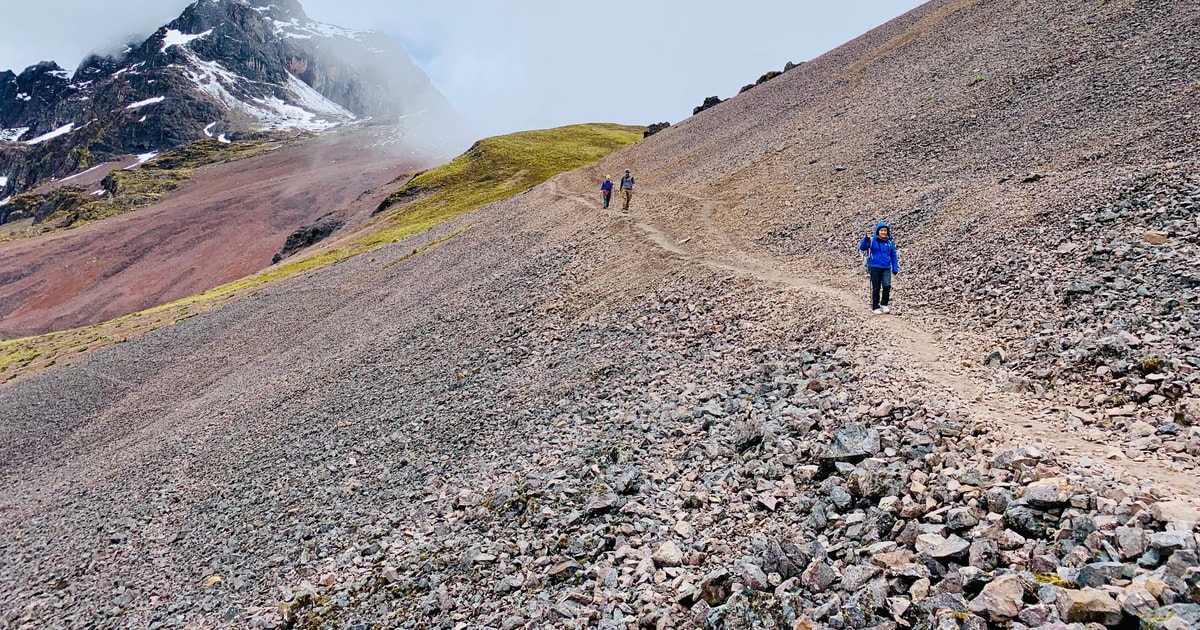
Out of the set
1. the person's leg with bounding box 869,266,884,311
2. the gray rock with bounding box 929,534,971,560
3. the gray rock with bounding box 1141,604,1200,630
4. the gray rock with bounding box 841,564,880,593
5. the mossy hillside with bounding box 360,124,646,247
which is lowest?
the gray rock with bounding box 841,564,880,593

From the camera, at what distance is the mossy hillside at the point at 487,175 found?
235 feet

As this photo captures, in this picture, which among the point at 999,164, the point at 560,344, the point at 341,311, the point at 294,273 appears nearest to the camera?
the point at 560,344

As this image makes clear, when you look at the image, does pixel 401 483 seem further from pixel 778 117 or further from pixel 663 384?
pixel 778 117

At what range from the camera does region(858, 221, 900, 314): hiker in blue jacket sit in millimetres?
14734

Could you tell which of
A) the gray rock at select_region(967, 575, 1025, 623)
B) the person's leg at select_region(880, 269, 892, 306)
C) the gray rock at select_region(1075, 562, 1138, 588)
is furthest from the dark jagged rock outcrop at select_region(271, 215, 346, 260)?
the gray rock at select_region(1075, 562, 1138, 588)

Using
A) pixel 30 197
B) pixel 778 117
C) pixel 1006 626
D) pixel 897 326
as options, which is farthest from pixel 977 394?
pixel 30 197

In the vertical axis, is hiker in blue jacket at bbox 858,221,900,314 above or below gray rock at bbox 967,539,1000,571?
above

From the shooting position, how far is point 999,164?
21766mm

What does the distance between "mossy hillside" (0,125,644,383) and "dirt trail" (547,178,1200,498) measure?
29892mm

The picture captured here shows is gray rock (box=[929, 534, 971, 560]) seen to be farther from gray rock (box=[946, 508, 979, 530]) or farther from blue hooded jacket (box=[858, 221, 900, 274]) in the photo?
blue hooded jacket (box=[858, 221, 900, 274])

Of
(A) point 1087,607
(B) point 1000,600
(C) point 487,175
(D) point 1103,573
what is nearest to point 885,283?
(D) point 1103,573

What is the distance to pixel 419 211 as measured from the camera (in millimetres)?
77375

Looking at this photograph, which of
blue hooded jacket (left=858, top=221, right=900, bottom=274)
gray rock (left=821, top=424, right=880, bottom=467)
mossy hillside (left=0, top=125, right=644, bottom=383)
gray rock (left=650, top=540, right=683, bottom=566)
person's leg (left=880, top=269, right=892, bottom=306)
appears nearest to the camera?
gray rock (left=650, top=540, right=683, bottom=566)

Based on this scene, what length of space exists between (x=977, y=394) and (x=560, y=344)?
12.6 meters
